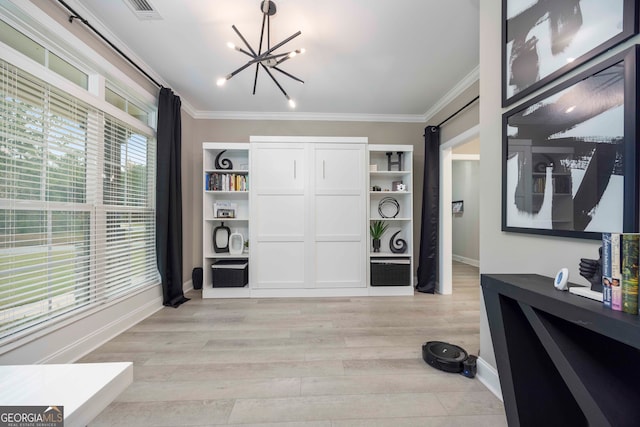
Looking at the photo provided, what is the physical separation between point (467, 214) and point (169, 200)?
6148 mm

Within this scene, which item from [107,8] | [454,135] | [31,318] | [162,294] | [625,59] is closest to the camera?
[625,59]

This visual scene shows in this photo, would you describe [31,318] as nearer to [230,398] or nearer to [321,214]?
[230,398]

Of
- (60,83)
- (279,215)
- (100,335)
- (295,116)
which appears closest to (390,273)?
(279,215)

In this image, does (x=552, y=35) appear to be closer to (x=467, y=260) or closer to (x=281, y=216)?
(x=281, y=216)

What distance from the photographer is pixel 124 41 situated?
2.30 metres

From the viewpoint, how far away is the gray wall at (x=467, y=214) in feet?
18.8

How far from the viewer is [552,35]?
1.20 meters

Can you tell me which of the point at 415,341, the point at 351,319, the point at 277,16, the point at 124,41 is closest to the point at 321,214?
the point at 351,319

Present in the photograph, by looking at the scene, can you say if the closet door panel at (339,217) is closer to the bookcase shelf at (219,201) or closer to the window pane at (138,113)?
the bookcase shelf at (219,201)

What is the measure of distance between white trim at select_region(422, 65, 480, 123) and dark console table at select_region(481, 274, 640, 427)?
250 cm

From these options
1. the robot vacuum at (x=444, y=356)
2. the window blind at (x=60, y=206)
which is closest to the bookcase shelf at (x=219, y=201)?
the window blind at (x=60, y=206)

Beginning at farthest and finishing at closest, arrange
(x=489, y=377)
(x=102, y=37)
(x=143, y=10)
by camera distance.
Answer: (x=102, y=37), (x=143, y=10), (x=489, y=377)

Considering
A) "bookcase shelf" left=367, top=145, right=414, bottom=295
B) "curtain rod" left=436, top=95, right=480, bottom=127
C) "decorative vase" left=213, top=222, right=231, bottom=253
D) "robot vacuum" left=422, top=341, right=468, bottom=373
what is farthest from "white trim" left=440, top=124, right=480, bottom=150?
"decorative vase" left=213, top=222, right=231, bottom=253

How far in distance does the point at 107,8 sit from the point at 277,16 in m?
1.32
